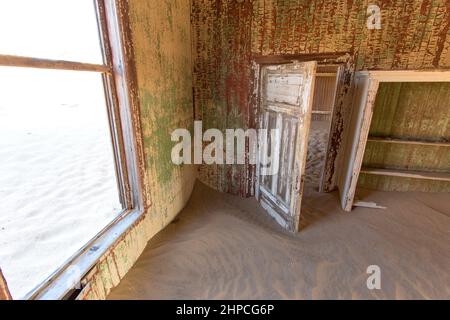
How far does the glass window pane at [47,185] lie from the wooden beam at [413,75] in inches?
111

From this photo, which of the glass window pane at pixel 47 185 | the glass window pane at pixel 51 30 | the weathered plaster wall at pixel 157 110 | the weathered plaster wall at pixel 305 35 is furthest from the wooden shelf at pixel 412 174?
the glass window pane at pixel 51 30

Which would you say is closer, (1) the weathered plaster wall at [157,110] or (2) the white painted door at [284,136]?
(1) the weathered plaster wall at [157,110]

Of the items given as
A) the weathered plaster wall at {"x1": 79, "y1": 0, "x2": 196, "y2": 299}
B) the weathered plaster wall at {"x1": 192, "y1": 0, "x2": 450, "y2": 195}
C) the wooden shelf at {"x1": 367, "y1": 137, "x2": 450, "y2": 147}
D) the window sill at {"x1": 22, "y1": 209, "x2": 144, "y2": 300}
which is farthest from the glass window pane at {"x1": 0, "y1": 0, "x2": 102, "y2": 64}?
the wooden shelf at {"x1": 367, "y1": 137, "x2": 450, "y2": 147}

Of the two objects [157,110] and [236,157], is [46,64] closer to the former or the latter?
[157,110]

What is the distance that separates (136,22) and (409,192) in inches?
167

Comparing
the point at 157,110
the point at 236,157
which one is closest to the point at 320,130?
the point at 236,157

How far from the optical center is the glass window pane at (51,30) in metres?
1.24

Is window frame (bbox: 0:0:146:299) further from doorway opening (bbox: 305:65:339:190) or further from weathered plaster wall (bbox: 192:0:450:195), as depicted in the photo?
doorway opening (bbox: 305:65:339:190)

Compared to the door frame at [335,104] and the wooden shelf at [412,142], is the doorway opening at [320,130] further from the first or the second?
the wooden shelf at [412,142]

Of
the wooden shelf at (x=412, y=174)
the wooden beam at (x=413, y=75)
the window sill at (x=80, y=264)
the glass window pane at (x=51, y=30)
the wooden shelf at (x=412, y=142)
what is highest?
the glass window pane at (x=51, y=30)

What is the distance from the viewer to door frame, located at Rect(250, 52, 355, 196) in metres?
2.90

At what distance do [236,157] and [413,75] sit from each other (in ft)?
7.48

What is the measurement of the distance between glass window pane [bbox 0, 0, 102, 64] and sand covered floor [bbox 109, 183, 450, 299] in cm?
173
